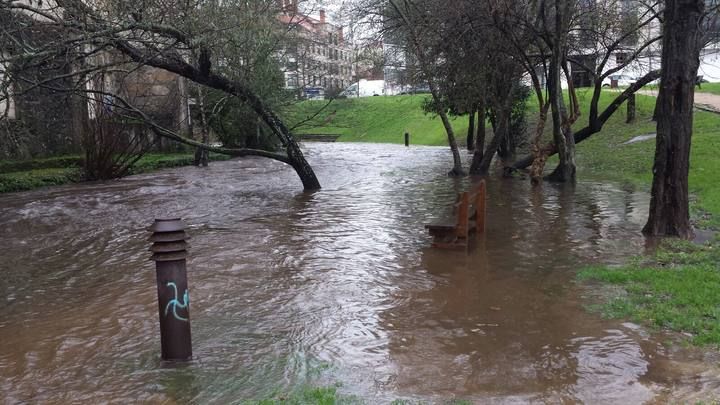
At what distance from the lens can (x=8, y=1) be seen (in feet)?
29.4

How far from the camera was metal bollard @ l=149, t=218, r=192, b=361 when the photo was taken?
4.80 metres

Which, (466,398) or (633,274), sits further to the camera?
(633,274)

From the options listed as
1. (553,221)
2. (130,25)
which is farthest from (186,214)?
(553,221)

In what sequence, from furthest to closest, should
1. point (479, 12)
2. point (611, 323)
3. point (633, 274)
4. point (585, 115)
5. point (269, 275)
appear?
point (585, 115) → point (479, 12) → point (269, 275) → point (633, 274) → point (611, 323)

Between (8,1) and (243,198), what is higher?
(8,1)

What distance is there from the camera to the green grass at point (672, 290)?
565 centimetres

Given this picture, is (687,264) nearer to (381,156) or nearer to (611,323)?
(611,323)

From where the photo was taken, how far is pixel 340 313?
256 inches

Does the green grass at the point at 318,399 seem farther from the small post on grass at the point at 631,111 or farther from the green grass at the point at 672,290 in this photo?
the small post on grass at the point at 631,111

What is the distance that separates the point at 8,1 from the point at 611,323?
883 cm

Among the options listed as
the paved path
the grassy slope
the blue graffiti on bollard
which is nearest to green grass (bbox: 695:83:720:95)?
the paved path

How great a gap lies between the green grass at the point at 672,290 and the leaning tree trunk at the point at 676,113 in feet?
2.66

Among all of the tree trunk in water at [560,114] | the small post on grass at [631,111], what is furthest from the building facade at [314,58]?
the small post on grass at [631,111]

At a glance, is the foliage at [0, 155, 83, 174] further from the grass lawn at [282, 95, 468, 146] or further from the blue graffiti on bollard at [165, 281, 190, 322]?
the grass lawn at [282, 95, 468, 146]
